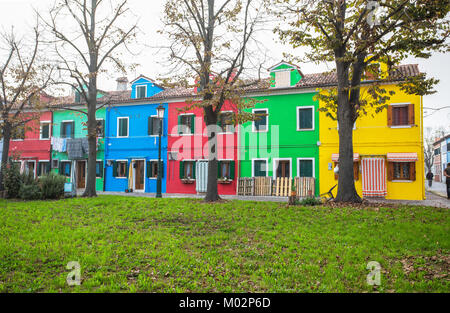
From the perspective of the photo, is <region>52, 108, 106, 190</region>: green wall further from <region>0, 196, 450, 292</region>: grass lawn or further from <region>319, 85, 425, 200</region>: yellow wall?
<region>319, 85, 425, 200</region>: yellow wall

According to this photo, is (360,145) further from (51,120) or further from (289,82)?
(51,120)

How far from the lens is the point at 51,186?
14859 millimetres

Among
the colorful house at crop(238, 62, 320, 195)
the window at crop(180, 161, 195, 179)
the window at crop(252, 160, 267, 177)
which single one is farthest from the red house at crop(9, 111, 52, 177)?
the window at crop(252, 160, 267, 177)

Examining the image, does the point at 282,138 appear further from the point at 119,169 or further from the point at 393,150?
the point at 119,169

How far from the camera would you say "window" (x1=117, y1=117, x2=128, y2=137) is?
2400cm

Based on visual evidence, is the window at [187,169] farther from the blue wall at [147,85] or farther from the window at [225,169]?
the blue wall at [147,85]

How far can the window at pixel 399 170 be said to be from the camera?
17270 millimetres

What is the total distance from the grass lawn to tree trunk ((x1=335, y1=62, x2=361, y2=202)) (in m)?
1.68

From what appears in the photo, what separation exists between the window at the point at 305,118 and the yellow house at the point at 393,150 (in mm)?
2246

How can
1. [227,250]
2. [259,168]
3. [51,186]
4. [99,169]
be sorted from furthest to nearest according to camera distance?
[99,169] → [259,168] → [51,186] → [227,250]

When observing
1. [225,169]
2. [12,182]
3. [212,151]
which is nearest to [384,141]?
[225,169]

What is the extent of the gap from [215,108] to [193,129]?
7993mm

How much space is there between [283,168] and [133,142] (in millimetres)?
10870
